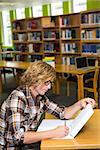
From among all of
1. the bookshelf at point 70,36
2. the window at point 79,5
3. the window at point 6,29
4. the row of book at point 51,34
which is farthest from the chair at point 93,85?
the window at point 6,29

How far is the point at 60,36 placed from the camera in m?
7.55

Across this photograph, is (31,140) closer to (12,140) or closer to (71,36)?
(12,140)

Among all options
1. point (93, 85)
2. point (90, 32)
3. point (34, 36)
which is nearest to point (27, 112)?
point (93, 85)

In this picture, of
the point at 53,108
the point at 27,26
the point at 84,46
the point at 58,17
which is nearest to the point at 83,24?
the point at 84,46

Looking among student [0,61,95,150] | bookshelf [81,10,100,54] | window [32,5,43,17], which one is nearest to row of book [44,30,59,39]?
bookshelf [81,10,100,54]

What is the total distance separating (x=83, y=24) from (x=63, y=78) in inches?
57.6

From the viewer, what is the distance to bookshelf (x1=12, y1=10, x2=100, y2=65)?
664cm

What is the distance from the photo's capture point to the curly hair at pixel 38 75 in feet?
5.46

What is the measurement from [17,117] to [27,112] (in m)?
0.12

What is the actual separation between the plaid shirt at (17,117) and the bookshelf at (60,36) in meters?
5.01

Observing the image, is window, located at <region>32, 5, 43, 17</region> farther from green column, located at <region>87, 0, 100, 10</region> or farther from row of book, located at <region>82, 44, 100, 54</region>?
row of book, located at <region>82, 44, 100, 54</region>

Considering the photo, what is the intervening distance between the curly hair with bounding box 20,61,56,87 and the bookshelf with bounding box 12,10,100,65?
4995 millimetres

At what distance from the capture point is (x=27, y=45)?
347 inches

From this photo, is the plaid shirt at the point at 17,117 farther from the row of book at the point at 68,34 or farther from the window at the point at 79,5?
the window at the point at 79,5
